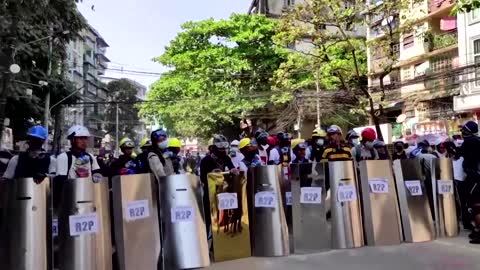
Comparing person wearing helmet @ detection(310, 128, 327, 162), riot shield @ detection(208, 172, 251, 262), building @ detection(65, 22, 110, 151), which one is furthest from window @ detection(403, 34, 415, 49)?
building @ detection(65, 22, 110, 151)

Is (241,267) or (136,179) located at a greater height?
(136,179)

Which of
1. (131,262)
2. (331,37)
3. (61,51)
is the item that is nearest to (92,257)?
(131,262)

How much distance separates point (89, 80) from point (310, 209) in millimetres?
93528

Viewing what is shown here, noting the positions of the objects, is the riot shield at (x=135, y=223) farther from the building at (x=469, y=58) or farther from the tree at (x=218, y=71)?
the tree at (x=218, y=71)

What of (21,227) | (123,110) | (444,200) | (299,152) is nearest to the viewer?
(21,227)

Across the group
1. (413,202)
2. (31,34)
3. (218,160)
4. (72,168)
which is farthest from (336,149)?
(31,34)

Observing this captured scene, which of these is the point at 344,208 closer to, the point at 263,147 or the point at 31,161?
the point at 263,147

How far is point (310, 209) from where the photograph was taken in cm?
698

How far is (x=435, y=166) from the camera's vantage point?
777cm

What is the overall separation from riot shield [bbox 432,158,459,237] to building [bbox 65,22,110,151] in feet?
212

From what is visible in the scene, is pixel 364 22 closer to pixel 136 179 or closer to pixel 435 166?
pixel 435 166

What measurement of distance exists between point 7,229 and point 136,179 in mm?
1370

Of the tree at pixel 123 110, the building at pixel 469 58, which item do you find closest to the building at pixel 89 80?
the tree at pixel 123 110

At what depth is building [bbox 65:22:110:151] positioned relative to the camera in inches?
3100
